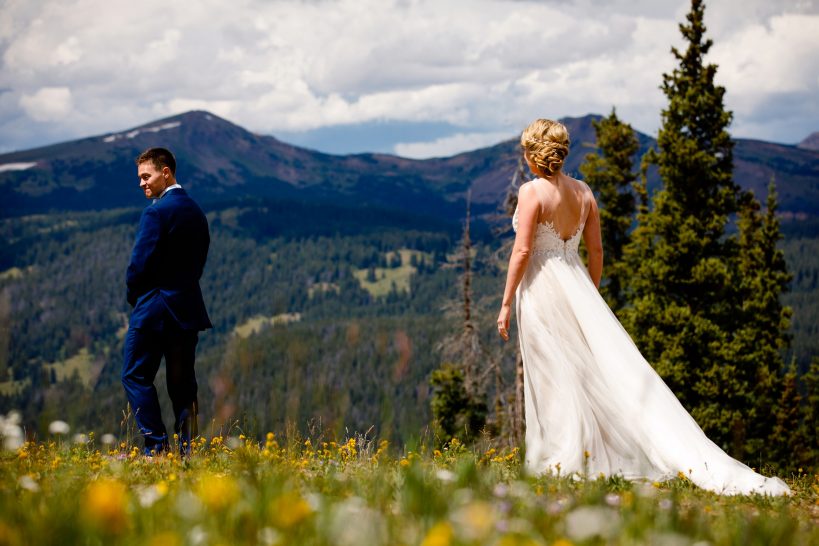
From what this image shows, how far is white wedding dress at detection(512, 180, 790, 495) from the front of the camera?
6.40 metres

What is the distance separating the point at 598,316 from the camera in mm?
7102

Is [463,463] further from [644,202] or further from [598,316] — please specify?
[644,202]

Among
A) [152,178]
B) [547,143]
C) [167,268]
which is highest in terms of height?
[547,143]

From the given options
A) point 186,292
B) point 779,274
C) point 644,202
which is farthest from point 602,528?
point 779,274

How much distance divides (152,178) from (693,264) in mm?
18107

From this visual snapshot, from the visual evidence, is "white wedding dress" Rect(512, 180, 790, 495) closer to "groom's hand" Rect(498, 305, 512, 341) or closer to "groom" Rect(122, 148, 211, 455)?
"groom's hand" Rect(498, 305, 512, 341)

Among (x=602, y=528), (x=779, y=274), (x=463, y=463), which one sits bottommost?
(x=779, y=274)

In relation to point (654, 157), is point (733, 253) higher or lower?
lower

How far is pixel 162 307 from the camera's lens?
728 centimetres

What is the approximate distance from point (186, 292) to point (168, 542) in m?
5.46

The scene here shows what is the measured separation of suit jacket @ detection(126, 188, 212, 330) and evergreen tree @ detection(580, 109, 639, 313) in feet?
73.8

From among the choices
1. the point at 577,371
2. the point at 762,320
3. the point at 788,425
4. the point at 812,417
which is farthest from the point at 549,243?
the point at 812,417

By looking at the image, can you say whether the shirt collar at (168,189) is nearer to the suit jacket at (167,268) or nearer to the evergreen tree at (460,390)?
the suit jacket at (167,268)

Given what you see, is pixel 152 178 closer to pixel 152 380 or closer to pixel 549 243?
pixel 152 380
